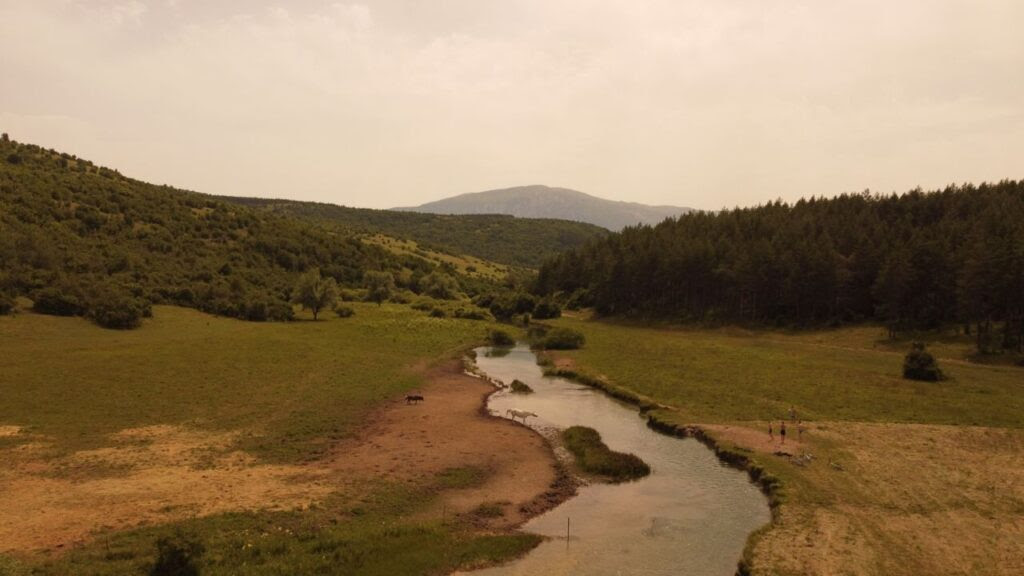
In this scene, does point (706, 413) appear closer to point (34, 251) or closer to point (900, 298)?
point (900, 298)

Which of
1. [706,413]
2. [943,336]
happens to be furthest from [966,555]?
[943,336]

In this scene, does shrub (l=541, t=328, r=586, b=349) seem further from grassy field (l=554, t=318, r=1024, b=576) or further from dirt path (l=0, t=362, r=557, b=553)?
dirt path (l=0, t=362, r=557, b=553)

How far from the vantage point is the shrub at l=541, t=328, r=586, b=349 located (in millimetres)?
96000

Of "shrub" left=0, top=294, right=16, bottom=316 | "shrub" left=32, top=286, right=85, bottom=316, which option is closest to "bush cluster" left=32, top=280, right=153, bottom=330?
"shrub" left=32, top=286, right=85, bottom=316

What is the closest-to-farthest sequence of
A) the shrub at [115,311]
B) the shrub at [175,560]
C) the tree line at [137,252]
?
the shrub at [175,560], the shrub at [115,311], the tree line at [137,252]

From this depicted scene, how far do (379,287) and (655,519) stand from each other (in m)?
116

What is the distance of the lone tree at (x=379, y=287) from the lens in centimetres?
A: 13988

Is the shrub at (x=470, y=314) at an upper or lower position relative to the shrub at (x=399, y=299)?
lower

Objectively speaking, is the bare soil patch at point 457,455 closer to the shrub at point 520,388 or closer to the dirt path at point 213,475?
the dirt path at point 213,475

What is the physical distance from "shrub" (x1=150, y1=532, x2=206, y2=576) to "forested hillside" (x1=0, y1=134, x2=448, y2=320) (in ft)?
231

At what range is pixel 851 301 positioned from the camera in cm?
10600

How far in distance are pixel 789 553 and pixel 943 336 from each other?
3120 inches

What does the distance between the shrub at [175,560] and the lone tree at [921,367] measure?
6879 centimetres

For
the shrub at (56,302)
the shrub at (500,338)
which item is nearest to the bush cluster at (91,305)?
the shrub at (56,302)
